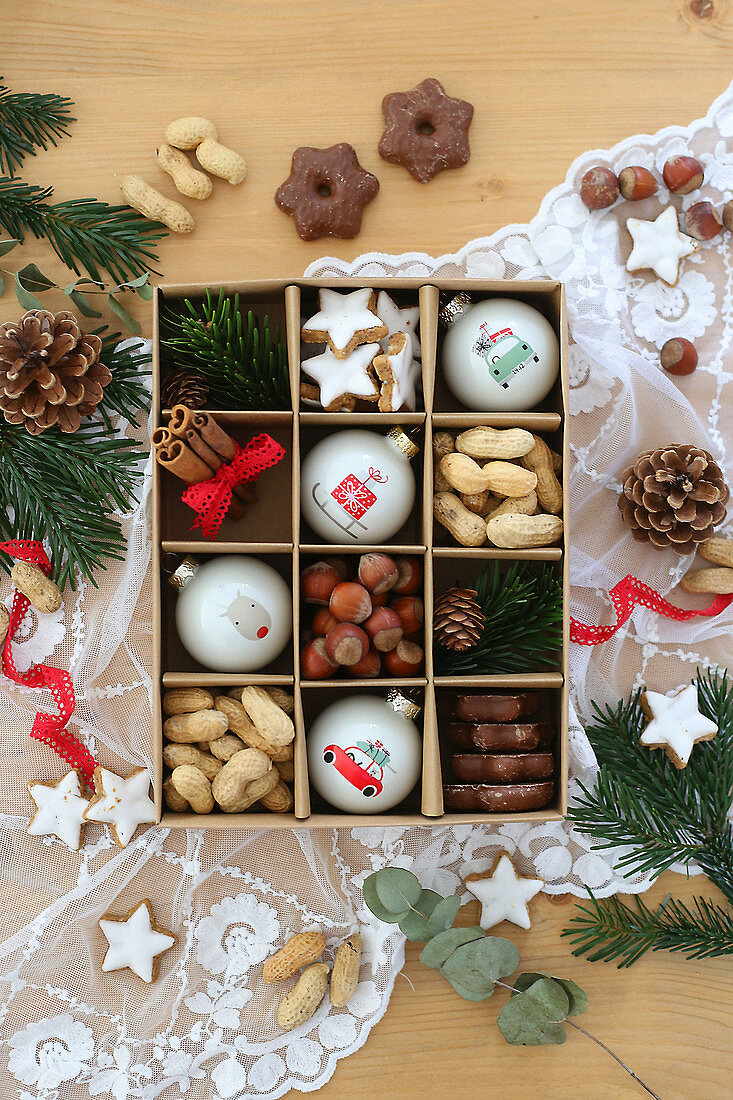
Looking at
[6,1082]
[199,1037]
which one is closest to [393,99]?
[199,1037]

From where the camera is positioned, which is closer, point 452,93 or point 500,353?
point 500,353

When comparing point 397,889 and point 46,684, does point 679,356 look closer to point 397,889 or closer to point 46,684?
point 397,889

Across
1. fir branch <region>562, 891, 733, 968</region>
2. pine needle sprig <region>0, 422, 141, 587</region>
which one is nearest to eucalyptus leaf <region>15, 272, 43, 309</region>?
pine needle sprig <region>0, 422, 141, 587</region>

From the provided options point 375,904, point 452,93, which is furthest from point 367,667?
point 452,93

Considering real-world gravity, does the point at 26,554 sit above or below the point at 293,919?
above

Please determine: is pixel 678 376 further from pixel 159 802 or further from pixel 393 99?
pixel 159 802

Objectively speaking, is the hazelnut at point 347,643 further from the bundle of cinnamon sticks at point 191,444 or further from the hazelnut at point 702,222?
the hazelnut at point 702,222

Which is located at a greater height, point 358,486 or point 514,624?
point 358,486

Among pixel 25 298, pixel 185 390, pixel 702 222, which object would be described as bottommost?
pixel 185 390
